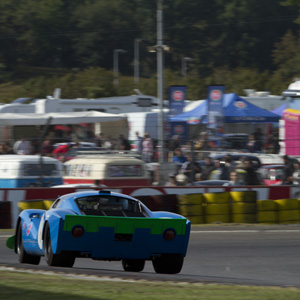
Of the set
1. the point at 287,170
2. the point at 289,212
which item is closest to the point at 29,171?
the point at 289,212

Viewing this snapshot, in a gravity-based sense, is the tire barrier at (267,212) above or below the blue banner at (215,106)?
below

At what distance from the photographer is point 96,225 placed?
748 centimetres

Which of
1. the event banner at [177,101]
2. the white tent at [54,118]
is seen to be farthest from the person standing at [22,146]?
the event banner at [177,101]

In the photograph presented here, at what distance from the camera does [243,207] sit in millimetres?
14711

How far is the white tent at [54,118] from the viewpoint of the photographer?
876 inches

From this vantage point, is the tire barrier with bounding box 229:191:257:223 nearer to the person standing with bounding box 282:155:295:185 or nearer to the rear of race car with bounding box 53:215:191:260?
the person standing with bounding box 282:155:295:185

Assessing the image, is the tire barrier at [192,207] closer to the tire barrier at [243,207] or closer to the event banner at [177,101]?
the tire barrier at [243,207]

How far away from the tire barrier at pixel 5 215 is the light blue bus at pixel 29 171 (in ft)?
4.32

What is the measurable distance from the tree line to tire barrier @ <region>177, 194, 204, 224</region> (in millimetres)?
86547

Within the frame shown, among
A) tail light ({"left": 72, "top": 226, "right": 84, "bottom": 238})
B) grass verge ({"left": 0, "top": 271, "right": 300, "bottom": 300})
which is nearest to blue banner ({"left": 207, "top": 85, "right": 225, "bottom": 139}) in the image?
tail light ({"left": 72, "top": 226, "right": 84, "bottom": 238})

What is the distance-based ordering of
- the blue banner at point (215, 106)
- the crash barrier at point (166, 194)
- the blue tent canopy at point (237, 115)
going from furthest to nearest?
the blue tent canopy at point (237, 115) → the blue banner at point (215, 106) → the crash barrier at point (166, 194)

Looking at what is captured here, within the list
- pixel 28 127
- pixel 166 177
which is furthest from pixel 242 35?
pixel 166 177

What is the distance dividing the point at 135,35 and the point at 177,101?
88.6 m

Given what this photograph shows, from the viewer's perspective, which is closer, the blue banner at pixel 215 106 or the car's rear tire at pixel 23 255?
the car's rear tire at pixel 23 255
